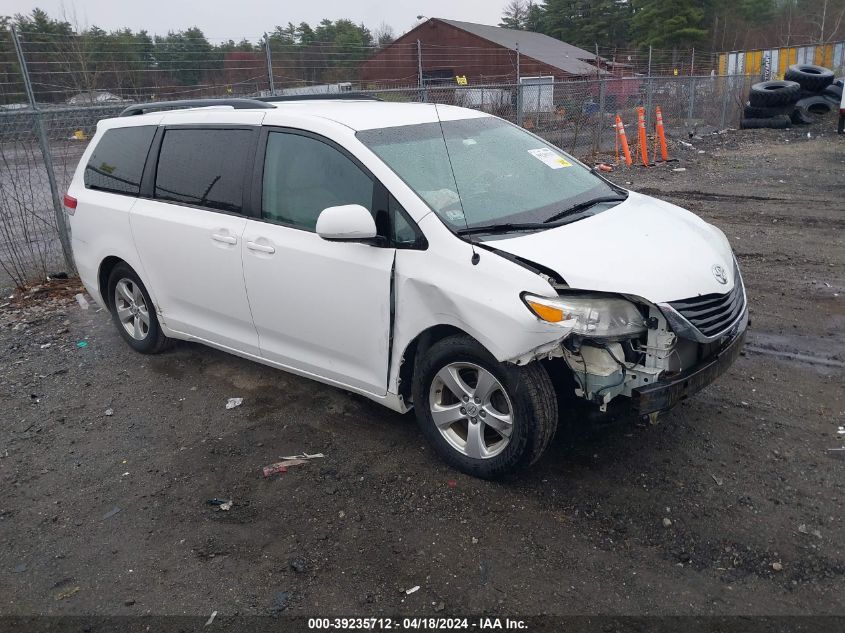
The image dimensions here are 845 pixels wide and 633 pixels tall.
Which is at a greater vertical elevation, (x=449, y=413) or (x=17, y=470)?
(x=449, y=413)

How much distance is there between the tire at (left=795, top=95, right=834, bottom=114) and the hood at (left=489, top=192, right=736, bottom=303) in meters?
20.3

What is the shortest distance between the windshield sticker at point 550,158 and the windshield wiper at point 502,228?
3.06 feet

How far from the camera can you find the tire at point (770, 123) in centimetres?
1995

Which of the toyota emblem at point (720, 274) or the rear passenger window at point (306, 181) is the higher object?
the rear passenger window at point (306, 181)

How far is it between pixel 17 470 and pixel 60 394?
1.11 metres

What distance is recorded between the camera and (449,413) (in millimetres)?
3635

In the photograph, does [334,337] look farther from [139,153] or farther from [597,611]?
[139,153]

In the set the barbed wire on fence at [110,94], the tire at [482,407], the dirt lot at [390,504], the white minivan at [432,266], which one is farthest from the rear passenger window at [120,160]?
the tire at [482,407]

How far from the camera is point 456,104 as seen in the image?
590 inches

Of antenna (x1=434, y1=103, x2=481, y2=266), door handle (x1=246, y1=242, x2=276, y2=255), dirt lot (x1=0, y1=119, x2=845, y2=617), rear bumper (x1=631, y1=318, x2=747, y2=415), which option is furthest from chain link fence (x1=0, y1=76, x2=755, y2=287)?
rear bumper (x1=631, y1=318, x2=747, y2=415)

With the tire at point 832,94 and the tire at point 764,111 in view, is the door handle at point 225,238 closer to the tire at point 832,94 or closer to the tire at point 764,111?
the tire at point 764,111

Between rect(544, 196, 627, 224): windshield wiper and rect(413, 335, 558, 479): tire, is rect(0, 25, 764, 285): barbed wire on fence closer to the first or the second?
rect(544, 196, 627, 224): windshield wiper

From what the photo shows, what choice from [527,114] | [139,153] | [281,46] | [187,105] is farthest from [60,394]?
[527,114]

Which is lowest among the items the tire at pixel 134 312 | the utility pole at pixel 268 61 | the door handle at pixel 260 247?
the tire at pixel 134 312
